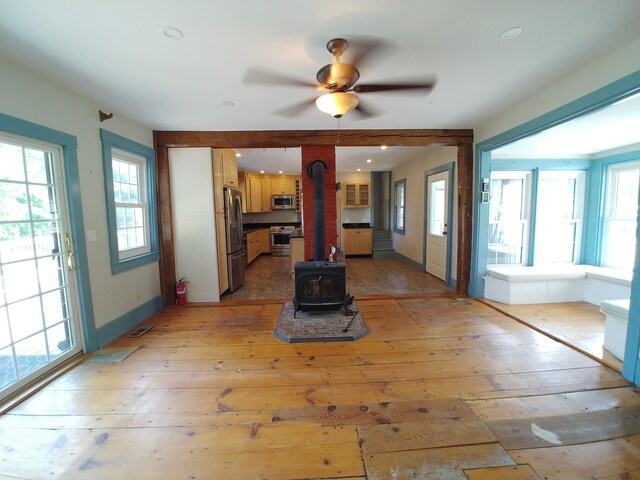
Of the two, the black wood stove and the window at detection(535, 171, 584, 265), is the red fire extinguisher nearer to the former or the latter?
the black wood stove

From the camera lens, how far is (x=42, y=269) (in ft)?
7.03

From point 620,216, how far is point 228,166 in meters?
6.11

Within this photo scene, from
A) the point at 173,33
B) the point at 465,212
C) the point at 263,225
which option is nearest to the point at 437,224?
the point at 465,212

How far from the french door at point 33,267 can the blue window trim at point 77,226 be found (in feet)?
0.14

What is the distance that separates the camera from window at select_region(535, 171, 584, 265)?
426 cm

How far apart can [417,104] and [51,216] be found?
365 cm

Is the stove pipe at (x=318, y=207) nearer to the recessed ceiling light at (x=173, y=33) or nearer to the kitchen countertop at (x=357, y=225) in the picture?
the recessed ceiling light at (x=173, y=33)

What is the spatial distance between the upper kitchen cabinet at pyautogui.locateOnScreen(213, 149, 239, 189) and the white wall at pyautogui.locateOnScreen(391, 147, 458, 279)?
368 cm

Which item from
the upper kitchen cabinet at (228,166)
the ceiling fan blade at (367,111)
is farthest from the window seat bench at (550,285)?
the upper kitchen cabinet at (228,166)

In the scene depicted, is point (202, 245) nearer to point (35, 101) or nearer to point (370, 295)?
point (35, 101)

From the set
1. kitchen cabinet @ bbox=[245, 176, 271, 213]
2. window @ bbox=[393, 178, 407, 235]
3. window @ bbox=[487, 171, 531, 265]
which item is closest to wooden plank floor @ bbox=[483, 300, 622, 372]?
window @ bbox=[487, 171, 531, 265]

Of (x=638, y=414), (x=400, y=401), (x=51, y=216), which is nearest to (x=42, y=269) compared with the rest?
(x=51, y=216)

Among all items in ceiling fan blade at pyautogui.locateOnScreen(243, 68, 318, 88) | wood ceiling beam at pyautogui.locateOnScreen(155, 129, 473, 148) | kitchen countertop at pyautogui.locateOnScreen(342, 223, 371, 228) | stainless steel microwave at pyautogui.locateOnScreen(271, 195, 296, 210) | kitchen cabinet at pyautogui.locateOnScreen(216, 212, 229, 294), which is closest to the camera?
ceiling fan blade at pyautogui.locateOnScreen(243, 68, 318, 88)

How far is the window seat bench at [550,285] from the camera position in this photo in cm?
349
